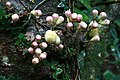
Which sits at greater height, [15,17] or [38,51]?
[15,17]

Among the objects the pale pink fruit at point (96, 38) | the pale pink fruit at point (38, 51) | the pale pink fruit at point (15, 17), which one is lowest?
the pale pink fruit at point (96, 38)

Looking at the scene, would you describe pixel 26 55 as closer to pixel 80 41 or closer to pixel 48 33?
pixel 48 33

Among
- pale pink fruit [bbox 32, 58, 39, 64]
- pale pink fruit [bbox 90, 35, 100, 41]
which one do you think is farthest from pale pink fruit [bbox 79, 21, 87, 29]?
pale pink fruit [bbox 32, 58, 39, 64]

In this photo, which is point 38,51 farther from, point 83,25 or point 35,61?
point 83,25

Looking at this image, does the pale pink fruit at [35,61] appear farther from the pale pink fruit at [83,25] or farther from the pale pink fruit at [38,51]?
the pale pink fruit at [83,25]

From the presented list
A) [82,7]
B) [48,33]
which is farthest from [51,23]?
[82,7]

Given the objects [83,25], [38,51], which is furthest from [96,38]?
[38,51]

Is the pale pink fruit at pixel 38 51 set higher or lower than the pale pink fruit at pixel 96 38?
higher

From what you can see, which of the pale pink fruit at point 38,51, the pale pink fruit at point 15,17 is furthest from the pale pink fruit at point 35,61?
the pale pink fruit at point 15,17

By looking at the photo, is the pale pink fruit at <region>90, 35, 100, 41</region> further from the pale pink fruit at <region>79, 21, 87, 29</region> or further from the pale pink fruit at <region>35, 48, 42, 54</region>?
the pale pink fruit at <region>35, 48, 42, 54</region>

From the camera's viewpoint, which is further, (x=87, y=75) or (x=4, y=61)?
(x=87, y=75)

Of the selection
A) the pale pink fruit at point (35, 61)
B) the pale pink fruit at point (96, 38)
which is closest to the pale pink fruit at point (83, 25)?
the pale pink fruit at point (96, 38)
